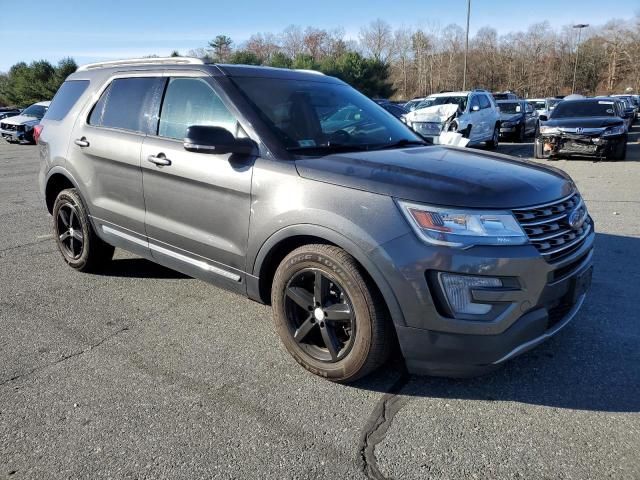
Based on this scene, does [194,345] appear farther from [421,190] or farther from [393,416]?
[421,190]

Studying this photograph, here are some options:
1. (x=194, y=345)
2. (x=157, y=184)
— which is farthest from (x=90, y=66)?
(x=194, y=345)

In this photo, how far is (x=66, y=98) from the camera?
4926 mm

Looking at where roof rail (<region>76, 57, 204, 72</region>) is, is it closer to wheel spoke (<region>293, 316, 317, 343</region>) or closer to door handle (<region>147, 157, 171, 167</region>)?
door handle (<region>147, 157, 171, 167</region>)

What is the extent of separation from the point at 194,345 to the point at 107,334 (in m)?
0.68

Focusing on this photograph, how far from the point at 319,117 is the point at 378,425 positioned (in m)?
2.18

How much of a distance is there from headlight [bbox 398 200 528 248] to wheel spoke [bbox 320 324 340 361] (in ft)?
2.65

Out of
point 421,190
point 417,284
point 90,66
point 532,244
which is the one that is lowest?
point 417,284

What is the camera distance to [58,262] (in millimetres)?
5359

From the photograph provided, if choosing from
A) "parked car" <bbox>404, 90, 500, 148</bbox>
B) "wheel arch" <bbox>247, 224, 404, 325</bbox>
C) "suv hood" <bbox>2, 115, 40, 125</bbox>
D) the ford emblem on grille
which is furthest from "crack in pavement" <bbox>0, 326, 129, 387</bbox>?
"suv hood" <bbox>2, 115, 40, 125</bbox>

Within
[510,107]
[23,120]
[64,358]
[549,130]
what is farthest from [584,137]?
[23,120]

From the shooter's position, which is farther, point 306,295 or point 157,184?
point 157,184

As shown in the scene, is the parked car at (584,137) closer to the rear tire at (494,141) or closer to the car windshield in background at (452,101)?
the car windshield in background at (452,101)

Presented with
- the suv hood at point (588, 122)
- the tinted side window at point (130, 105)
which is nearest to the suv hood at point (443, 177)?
the tinted side window at point (130, 105)

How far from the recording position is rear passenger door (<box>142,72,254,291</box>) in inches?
131
